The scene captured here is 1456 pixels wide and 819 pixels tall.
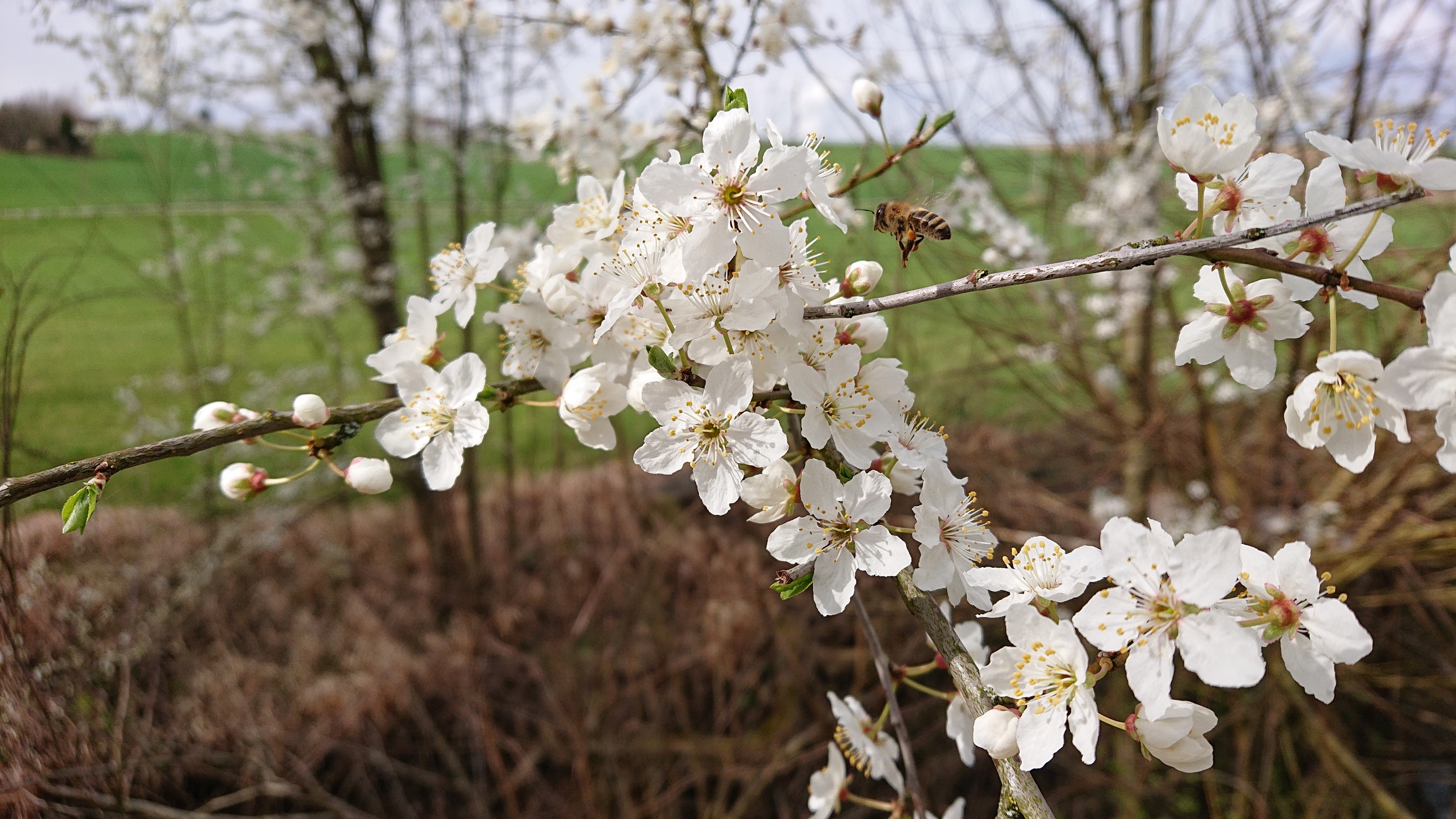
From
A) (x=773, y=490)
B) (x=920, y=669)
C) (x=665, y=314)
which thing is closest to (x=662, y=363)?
(x=665, y=314)

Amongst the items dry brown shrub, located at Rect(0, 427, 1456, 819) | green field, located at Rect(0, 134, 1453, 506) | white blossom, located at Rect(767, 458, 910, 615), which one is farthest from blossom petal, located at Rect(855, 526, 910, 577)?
dry brown shrub, located at Rect(0, 427, 1456, 819)

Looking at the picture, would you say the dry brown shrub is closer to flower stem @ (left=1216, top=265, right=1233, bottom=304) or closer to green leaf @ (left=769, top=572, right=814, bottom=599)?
green leaf @ (left=769, top=572, right=814, bottom=599)

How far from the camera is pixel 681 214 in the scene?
69cm

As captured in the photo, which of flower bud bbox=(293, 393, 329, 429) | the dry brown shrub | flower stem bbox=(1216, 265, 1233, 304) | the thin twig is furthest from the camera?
the dry brown shrub

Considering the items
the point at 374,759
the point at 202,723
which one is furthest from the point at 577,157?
the point at 374,759

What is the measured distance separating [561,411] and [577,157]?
4.25 ft

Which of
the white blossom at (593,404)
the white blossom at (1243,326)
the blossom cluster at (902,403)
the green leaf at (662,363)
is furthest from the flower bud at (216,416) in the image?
the white blossom at (1243,326)

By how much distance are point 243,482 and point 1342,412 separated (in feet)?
4.10

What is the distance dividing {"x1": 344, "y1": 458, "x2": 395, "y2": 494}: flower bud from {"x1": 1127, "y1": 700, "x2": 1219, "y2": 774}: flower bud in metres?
0.84

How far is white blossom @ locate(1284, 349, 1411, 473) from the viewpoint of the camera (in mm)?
658

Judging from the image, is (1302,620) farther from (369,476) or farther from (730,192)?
(369,476)

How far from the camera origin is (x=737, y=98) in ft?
2.40

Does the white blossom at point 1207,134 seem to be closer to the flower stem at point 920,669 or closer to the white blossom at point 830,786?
the flower stem at point 920,669

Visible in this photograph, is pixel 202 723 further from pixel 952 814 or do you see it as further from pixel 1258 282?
pixel 1258 282
